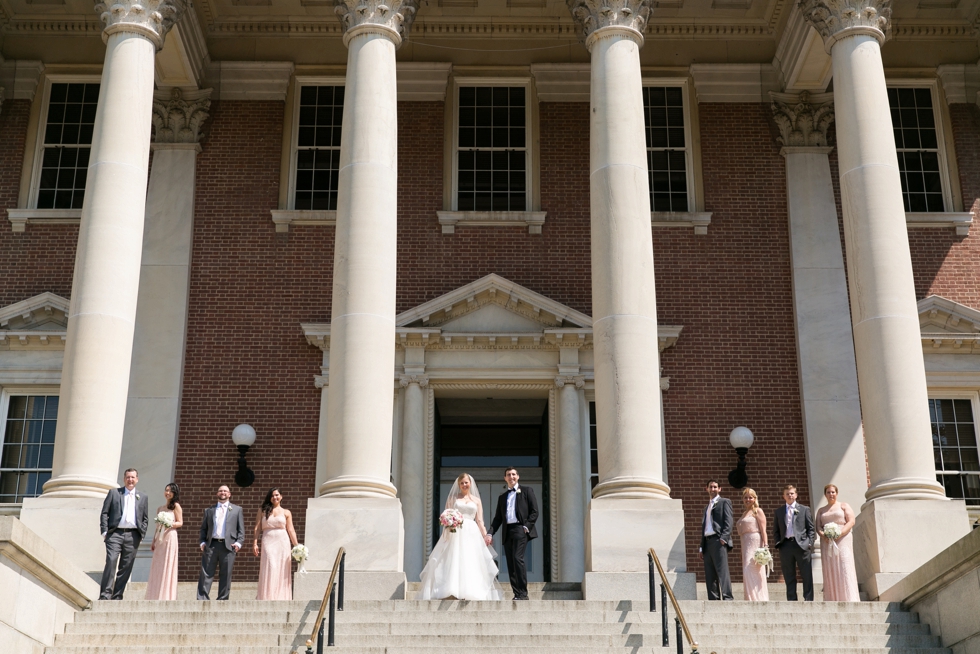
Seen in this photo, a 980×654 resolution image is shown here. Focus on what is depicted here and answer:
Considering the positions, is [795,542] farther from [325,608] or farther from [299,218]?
[299,218]

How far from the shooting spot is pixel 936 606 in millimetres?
14250

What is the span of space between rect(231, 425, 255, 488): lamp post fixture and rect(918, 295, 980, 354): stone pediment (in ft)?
38.3

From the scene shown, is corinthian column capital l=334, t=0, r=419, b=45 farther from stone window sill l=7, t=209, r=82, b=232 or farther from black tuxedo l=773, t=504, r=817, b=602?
black tuxedo l=773, t=504, r=817, b=602

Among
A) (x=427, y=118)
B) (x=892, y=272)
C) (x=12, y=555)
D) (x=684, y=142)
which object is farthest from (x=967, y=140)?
(x=12, y=555)

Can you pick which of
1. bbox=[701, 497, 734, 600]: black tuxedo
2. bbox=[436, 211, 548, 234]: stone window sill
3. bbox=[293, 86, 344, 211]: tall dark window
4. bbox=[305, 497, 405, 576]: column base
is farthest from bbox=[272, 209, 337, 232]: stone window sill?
bbox=[701, 497, 734, 600]: black tuxedo

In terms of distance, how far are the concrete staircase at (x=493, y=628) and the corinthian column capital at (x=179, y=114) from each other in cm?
1142

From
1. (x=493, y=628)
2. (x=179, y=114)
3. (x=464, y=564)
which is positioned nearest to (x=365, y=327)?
(x=464, y=564)

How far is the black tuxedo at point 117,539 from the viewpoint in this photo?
15523mm

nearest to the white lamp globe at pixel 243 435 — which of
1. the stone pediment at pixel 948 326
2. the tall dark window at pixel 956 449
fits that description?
the tall dark window at pixel 956 449

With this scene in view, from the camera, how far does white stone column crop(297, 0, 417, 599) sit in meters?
16.6

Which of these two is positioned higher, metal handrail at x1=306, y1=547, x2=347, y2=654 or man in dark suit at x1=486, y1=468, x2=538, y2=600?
man in dark suit at x1=486, y1=468, x2=538, y2=600

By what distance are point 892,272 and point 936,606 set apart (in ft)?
18.3

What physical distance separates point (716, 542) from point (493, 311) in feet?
23.7

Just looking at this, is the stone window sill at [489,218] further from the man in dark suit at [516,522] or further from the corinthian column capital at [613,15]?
the man in dark suit at [516,522]
